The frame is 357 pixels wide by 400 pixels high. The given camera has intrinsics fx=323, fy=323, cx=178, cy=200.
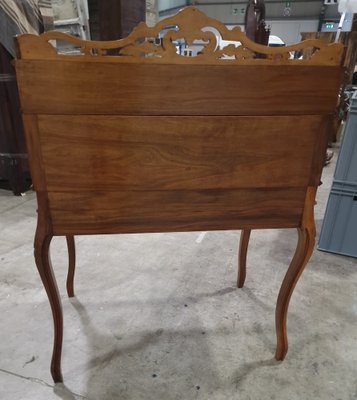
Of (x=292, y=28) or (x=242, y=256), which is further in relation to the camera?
(x=292, y=28)

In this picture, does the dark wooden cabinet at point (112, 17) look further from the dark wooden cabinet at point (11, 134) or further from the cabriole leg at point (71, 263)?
the cabriole leg at point (71, 263)

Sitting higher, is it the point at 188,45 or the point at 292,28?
the point at 292,28

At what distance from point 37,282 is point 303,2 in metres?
12.1

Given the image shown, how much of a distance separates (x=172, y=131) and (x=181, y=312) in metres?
0.80

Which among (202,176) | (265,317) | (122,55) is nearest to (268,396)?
(265,317)

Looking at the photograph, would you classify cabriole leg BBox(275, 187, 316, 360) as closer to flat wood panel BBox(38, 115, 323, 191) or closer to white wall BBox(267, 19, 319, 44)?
flat wood panel BBox(38, 115, 323, 191)

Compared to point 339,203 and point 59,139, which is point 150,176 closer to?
point 59,139

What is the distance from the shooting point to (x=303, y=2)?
10.3 m

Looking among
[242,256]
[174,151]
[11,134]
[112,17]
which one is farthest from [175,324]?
[112,17]

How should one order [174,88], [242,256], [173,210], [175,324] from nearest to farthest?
[174,88]
[173,210]
[175,324]
[242,256]

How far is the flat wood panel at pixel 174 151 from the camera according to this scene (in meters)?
0.68

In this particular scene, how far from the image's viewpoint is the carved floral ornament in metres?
0.62

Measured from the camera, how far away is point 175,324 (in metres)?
1.18

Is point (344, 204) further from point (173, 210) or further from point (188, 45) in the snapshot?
point (188, 45)
